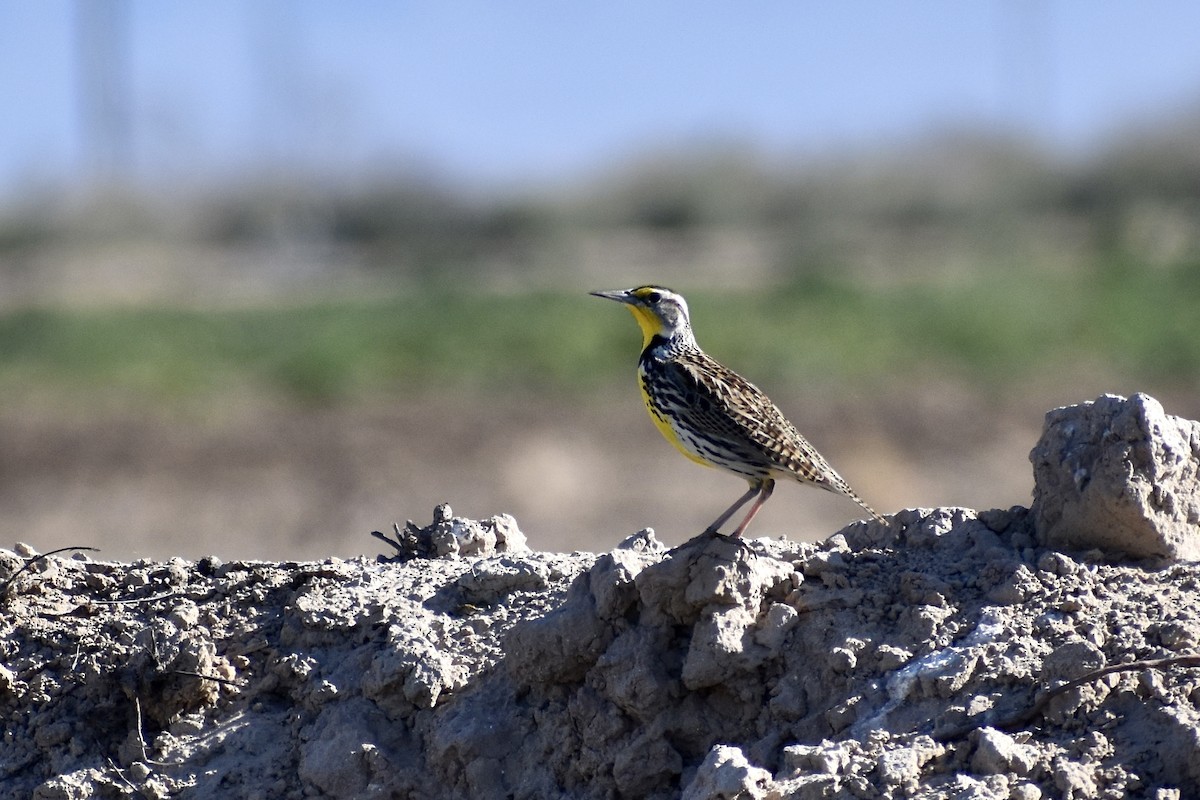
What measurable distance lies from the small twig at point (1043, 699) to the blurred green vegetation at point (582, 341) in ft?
63.8

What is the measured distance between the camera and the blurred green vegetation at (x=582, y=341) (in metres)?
25.6

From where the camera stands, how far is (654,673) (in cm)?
604

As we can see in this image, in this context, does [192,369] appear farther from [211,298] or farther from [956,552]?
[956,552]

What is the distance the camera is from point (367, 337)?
28953mm

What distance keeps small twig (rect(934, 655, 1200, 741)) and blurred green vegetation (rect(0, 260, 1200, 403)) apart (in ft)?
63.8

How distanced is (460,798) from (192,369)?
2139cm

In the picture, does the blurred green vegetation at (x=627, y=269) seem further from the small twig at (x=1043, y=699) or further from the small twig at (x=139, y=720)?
the small twig at (x=1043, y=699)

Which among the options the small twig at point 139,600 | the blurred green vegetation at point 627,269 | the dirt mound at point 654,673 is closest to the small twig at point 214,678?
the dirt mound at point 654,673

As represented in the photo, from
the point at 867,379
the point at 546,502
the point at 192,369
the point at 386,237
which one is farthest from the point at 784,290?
the point at 386,237

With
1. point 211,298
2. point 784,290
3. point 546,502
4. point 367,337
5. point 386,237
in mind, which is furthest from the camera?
point 386,237

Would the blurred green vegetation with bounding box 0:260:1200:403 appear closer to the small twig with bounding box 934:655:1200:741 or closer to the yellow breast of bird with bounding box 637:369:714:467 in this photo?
the yellow breast of bird with bounding box 637:369:714:467

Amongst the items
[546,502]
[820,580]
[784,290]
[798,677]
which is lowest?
[798,677]

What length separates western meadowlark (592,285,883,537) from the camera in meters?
6.95

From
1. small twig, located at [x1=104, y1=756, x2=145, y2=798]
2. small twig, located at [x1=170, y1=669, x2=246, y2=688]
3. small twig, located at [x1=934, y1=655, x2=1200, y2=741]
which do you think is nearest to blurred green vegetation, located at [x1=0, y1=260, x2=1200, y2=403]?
small twig, located at [x1=170, y1=669, x2=246, y2=688]
